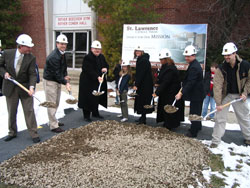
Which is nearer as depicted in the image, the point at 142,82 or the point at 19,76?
the point at 19,76

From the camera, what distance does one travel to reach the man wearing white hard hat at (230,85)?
4363mm

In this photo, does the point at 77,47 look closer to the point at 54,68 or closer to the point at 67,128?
the point at 67,128

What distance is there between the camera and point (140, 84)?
18.8 ft

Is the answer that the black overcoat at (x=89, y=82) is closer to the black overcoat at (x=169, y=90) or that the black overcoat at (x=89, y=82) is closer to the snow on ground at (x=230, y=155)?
the snow on ground at (x=230, y=155)

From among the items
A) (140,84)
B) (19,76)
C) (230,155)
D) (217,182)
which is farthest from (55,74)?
(230,155)

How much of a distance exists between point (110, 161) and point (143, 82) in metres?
2.51

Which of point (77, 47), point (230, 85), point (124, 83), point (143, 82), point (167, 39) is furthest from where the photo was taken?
point (77, 47)

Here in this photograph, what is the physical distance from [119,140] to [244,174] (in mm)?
2246

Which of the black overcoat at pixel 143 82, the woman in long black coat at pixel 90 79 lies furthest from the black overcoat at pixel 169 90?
the woman in long black coat at pixel 90 79

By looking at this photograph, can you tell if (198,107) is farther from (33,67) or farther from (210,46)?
(210,46)

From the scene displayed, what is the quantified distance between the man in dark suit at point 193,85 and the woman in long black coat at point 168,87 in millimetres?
344

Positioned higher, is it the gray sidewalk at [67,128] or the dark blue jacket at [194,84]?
the dark blue jacket at [194,84]

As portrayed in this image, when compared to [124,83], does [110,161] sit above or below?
below

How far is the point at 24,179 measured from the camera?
3217 mm
